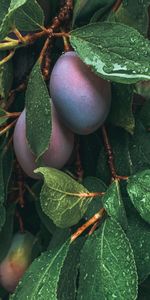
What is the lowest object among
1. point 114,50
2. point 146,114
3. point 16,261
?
point 16,261

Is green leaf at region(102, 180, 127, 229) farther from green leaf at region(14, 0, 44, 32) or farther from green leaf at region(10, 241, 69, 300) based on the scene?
green leaf at region(14, 0, 44, 32)

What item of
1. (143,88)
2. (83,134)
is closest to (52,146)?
(83,134)

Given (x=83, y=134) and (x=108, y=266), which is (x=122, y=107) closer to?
(x=83, y=134)

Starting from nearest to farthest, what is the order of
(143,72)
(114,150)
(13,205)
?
(143,72), (114,150), (13,205)

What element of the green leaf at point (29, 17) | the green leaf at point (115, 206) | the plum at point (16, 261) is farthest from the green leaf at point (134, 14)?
the plum at point (16, 261)

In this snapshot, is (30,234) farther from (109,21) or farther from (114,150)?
(109,21)

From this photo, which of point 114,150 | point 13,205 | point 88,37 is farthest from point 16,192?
point 88,37
